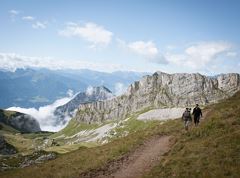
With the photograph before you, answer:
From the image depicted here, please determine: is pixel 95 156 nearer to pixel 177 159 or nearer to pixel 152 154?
pixel 152 154

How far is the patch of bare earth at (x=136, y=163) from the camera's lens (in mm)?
32656

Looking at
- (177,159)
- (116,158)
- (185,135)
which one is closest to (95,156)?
(116,158)

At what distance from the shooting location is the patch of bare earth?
32656 millimetres

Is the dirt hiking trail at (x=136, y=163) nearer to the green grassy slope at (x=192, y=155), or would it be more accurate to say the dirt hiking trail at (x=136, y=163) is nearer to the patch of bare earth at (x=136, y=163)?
the patch of bare earth at (x=136, y=163)

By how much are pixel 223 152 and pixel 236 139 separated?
307cm

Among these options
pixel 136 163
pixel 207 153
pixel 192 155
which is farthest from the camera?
pixel 136 163

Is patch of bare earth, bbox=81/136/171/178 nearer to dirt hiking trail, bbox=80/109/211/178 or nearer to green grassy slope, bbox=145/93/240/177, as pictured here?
dirt hiking trail, bbox=80/109/211/178

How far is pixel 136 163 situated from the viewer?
3544 cm

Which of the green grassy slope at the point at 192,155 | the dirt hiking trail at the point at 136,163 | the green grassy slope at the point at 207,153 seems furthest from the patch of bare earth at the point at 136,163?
the green grassy slope at the point at 207,153

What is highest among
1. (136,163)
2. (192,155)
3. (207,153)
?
(207,153)

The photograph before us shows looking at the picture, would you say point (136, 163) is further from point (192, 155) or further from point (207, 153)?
point (207, 153)

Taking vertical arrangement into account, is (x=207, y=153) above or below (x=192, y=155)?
above

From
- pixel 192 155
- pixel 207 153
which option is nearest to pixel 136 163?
pixel 192 155

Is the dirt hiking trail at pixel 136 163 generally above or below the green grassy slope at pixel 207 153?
below
